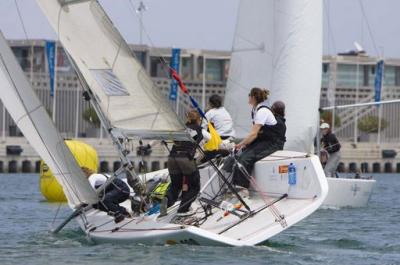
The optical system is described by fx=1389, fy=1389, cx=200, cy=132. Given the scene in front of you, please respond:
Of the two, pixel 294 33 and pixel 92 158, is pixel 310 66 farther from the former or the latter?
pixel 92 158

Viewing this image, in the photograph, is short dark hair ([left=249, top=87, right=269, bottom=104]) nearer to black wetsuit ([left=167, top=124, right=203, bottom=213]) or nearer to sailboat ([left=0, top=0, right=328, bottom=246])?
sailboat ([left=0, top=0, right=328, bottom=246])

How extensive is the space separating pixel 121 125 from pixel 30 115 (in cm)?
103

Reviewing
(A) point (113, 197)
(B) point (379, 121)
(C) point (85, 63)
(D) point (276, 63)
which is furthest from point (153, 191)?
(B) point (379, 121)

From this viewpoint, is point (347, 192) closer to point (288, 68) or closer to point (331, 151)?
point (331, 151)

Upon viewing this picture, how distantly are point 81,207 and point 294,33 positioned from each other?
8776 millimetres

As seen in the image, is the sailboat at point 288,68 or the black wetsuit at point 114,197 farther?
the sailboat at point 288,68

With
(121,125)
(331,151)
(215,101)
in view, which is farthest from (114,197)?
(331,151)

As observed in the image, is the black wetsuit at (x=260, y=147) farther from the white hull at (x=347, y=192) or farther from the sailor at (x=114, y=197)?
the white hull at (x=347, y=192)

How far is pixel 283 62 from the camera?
2398 cm

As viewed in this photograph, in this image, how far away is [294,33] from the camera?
78.7 ft

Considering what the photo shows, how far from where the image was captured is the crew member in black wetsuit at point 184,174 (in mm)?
15203

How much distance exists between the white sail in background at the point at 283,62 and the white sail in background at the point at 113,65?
8.04m

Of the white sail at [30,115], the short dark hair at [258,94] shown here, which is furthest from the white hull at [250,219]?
the white sail at [30,115]

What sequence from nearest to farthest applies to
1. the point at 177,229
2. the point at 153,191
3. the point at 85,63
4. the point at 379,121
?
the point at 177,229, the point at 85,63, the point at 153,191, the point at 379,121
